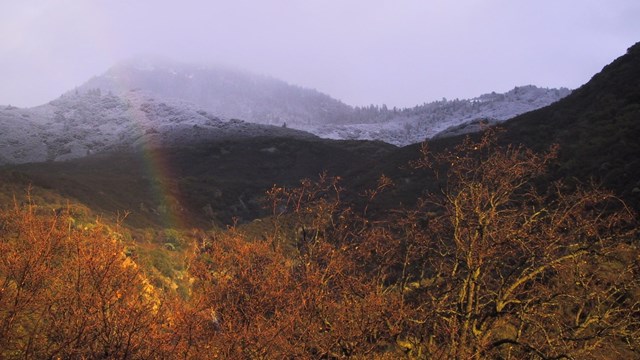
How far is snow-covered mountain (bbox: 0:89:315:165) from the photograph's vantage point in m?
74.0

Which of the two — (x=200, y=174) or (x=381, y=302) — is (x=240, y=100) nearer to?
(x=200, y=174)

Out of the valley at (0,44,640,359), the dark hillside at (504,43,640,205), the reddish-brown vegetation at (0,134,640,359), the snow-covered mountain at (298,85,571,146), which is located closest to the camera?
the reddish-brown vegetation at (0,134,640,359)

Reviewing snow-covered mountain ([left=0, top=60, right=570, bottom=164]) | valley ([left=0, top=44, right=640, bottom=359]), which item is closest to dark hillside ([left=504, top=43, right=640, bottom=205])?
valley ([left=0, top=44, right=640, bottom=359])

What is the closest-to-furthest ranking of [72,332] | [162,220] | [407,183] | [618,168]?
[72,332] < [618,168] < [162,220] < [407,183]

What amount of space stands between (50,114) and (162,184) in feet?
204

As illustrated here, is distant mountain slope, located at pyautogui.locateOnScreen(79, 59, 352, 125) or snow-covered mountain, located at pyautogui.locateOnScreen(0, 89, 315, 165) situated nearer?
snow-covered mountain, located at pyautogui.locateOnScreen(0, 89, 315, 165)

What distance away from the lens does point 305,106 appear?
185250mm

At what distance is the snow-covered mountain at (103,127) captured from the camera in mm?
74000

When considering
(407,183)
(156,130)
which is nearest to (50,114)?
(156,130)

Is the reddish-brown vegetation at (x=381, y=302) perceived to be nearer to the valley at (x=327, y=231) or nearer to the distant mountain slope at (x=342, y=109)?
the valley at (x=327, y=231)

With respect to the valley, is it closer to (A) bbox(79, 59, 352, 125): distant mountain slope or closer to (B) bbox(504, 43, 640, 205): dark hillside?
(B) bbox(504, 43, 640, 205): dark hillside

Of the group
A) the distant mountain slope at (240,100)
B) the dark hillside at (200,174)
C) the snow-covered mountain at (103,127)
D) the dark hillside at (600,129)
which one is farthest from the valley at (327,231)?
the distant mountain slope at (240,100)

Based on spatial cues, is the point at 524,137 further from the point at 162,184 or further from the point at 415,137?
the point at 415,137

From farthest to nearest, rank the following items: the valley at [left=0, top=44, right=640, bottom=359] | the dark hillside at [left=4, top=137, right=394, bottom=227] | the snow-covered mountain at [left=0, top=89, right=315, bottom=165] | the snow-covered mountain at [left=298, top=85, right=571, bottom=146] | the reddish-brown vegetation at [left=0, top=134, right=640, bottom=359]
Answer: the snow-covered mountain at [left=298, top=85, right=571, bottom=146], the snow-covered mountain at [left=0, top=89, right=315, bottom=165], the dark hillside at [left=4, top=137, right=394, bottom=227], the valley at [left=0, top=44, right=640, bottom=359], the reddish-brown vegetation at [left=0, top=134, right=640, bottom=359]
